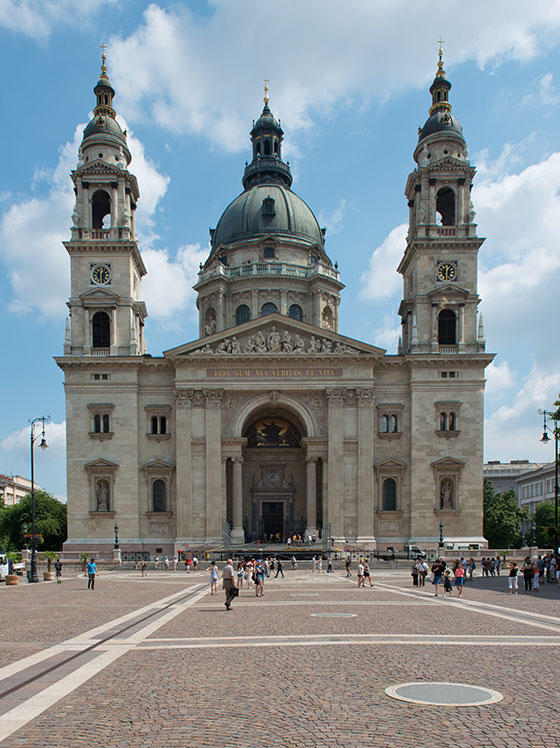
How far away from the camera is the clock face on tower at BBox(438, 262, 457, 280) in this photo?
64625 millimetres

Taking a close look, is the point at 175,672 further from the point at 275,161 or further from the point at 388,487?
the point at 275,161

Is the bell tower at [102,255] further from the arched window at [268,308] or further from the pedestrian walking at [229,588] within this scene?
the pedestrian walking at [229,588]

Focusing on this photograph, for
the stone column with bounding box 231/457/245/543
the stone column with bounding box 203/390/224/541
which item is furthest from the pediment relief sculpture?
the stone column with bounding box 231/457/245/543

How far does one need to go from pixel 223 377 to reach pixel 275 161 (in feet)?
119

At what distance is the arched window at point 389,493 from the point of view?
62.6 meters

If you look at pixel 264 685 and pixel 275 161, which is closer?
pixel 264 685

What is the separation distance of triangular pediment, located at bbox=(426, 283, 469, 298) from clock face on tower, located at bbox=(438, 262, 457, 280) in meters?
1.04

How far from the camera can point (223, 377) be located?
62.2 metres

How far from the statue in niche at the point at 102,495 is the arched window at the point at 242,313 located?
2291 cm

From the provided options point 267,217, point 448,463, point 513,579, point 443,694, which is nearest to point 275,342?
point 448,463

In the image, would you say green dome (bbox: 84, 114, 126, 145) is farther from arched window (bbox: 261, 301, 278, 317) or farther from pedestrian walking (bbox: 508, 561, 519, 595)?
pedestrian walking (bbox: 508, 561, 519, 595)

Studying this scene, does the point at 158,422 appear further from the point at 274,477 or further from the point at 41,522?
the point at 41,522

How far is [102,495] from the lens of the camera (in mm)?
61656

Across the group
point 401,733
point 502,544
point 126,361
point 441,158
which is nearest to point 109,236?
point 126,361
